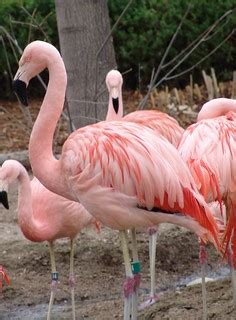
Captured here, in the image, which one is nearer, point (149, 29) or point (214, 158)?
point (214, 158)

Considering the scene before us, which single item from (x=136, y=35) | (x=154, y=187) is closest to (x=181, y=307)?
(x=154, y=187)

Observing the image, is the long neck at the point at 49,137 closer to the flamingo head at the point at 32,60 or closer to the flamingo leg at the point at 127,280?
the flamingo head at the point at 32,60

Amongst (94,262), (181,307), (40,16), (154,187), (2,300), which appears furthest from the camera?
(40,16)

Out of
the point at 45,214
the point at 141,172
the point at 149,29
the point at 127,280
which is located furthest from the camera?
the point at 149,29

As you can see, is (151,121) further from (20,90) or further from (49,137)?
(20,90)

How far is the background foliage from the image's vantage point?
12070 mm

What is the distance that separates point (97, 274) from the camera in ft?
23.0

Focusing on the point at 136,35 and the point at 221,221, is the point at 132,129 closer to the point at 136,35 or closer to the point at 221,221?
the point at 221,221

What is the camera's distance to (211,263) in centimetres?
729

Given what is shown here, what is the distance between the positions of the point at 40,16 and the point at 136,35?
4.15ft

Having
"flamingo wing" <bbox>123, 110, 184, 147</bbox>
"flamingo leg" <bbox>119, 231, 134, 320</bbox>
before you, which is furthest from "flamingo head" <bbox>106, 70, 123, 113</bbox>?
"flamingo leg" <bbox>119, 231, 134, 320</bbox>

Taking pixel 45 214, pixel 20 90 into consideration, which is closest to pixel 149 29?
pixel 45 214

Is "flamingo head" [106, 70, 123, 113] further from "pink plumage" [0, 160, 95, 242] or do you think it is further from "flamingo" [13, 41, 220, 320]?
"flamingo" [13, 41, 220, 320]

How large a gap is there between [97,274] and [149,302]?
73 cm
